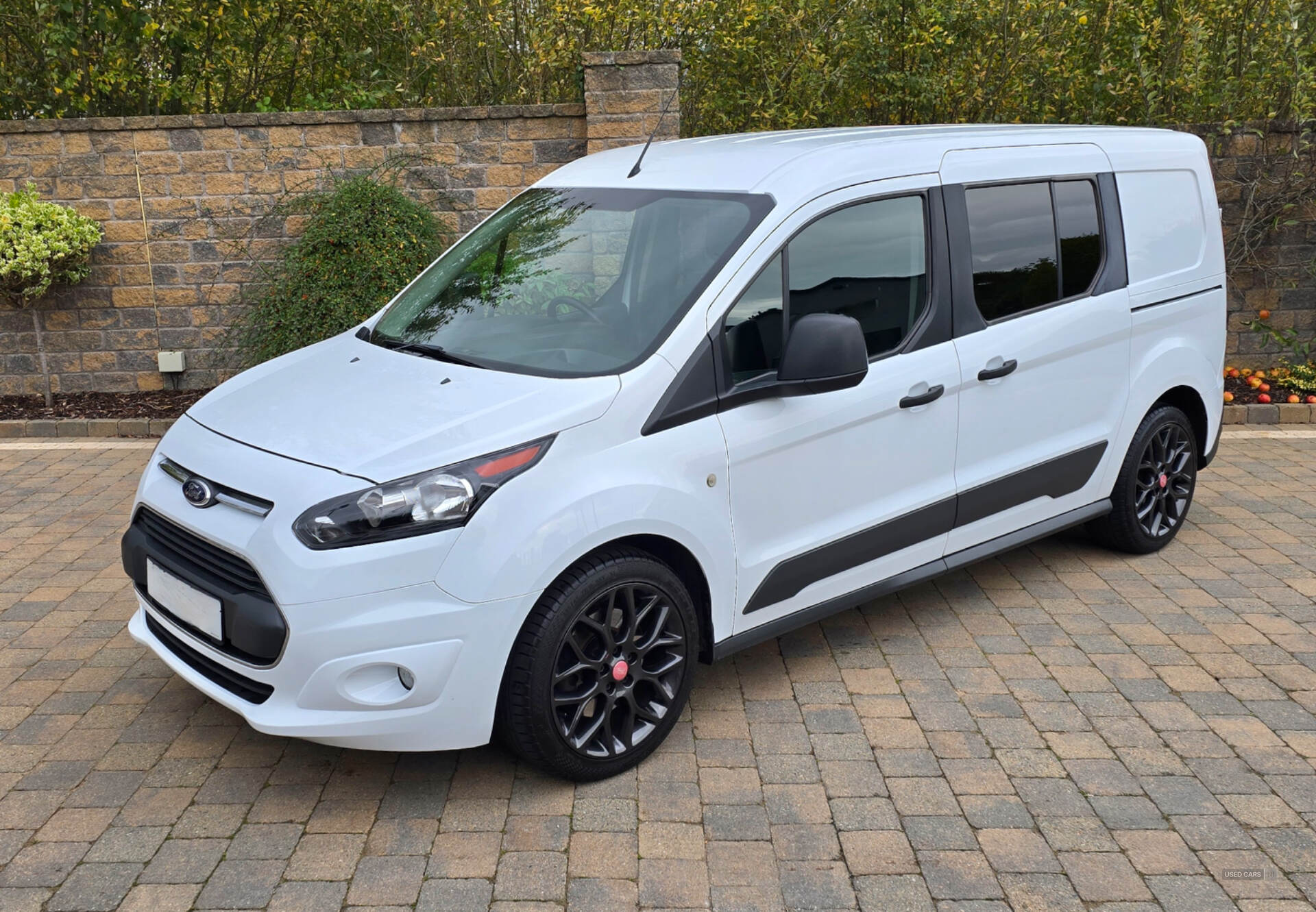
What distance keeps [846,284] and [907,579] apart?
120 centimetres

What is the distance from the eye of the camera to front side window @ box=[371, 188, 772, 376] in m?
3.83

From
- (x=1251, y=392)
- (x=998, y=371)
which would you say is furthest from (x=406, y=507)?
(x=1251, y=392)

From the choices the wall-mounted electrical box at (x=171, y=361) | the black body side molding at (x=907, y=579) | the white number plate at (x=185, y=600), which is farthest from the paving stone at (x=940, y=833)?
the wall-mounted electrical box at (x=171, y=361)

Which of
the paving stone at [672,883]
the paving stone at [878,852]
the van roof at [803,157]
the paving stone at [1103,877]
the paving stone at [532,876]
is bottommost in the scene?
the paving stone at [1103,877]

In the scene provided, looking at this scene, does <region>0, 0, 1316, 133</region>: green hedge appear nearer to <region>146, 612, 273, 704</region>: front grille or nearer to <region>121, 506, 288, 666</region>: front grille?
<region>121, 506, 288, 666</region>: front grille

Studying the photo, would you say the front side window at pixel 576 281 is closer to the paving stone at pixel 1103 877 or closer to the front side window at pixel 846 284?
the front side window at pixel 846 284

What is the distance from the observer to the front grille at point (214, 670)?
3.39 meters

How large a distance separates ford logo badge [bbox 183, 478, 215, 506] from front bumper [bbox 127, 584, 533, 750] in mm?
489

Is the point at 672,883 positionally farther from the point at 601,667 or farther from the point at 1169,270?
the point at 1169,270

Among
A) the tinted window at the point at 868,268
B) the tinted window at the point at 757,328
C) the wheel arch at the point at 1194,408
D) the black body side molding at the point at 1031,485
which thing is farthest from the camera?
the wheel arch at the point at 1194,408

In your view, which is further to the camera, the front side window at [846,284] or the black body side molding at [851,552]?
the black body side molding at [851,552]

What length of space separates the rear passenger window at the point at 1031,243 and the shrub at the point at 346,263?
4390 mm

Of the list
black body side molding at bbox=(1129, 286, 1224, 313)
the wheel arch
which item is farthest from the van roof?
the wheel arch

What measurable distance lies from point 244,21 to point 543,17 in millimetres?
2428
